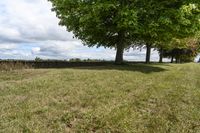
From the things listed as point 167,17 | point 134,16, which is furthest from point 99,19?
point 167,17

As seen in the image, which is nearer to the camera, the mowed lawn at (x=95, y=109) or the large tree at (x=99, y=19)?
the mowed lawn at (x=95, y=109)

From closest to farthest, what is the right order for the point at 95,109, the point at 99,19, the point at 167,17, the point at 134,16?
the point at 95,109
the point at 134,16
the point at 167,17
the point at 99,19

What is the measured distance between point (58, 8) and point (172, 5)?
10.3 m

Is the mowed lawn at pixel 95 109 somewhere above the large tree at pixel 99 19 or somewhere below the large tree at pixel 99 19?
below

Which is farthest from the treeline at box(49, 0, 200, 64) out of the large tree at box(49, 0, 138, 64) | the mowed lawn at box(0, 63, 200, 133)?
the mowed lawn at box(0, 63, 200, 133)

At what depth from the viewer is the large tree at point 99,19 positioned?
29.4 metres

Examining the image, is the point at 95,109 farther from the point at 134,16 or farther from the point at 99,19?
the point at 99,19

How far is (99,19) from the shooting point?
3106 cm

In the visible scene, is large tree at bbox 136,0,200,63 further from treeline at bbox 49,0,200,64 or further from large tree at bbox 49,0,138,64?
large tree at bbox 49,0,138,64

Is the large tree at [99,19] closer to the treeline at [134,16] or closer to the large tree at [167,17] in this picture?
the treeline at [134,16]

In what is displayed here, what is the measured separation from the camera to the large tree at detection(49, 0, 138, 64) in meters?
29.4

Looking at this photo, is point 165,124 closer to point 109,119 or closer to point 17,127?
point 109,119

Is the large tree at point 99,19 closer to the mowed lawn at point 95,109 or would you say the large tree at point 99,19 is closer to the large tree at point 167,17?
the large tree at point 167,17

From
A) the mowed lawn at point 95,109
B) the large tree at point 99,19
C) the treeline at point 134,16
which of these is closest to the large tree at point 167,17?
the treeline at point 134,16
